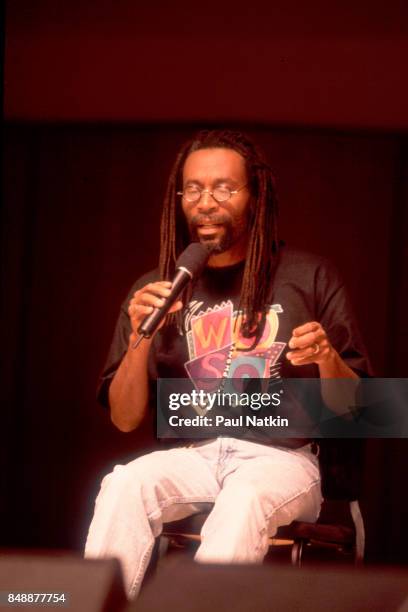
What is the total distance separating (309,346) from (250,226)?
381 millimetres

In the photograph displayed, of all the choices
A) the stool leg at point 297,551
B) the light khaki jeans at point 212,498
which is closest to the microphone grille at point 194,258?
the light khaki jeans at point 212,498

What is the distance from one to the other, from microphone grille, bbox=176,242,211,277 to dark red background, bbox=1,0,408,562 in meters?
0.20

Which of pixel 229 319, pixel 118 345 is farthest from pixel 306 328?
pixel 118 345

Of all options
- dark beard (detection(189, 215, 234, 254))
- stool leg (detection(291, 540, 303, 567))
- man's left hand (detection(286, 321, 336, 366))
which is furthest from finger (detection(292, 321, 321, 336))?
stool leg (detection(291, 540, 303, 567))

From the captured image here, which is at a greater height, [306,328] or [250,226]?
[250,226]

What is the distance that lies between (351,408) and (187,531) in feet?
1.90

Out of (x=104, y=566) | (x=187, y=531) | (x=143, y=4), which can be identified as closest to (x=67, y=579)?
(x=104, y=566)

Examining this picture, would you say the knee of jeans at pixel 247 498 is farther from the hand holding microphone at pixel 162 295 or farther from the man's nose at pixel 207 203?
the man's nose at pixel 207 203

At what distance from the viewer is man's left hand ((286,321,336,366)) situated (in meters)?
2.38

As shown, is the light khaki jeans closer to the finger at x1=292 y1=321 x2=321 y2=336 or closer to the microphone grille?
the finger at x1=292 y1=321 x2=321 y2=336

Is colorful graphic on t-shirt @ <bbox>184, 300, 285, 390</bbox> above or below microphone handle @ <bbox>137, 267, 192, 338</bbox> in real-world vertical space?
below

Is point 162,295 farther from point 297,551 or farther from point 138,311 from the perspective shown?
point 297,551

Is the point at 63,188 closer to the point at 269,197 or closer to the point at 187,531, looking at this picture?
the point at 269,197

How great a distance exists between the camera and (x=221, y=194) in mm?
2492
